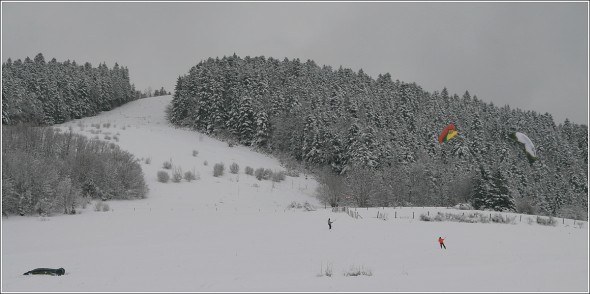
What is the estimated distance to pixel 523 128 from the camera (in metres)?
89.5

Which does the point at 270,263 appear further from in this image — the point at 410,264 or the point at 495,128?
the point at 495,128

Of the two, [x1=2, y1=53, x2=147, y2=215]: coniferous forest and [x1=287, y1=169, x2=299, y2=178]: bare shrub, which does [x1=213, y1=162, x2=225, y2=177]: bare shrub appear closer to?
[x1=2, y1=53, x2=147, y2=215]: coniferous forest

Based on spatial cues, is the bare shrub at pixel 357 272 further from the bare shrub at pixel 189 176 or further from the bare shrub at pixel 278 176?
the bare shrub at pixel 278 176

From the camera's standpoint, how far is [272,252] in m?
15.3

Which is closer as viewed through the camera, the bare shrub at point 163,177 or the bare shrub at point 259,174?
the bare shrub at point 163,177

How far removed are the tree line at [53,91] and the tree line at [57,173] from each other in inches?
1106

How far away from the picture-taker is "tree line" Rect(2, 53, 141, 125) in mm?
56906

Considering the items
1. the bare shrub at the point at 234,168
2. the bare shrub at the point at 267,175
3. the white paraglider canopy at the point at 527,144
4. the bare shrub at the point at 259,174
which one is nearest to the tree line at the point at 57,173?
the bare shrub at the point at 234,168

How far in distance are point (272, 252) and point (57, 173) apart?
1690cm

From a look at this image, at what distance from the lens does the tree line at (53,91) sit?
187 ft

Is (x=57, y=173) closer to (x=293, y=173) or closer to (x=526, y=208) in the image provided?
(x=293, y=173)

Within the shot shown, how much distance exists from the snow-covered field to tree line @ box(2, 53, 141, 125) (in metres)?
41.0

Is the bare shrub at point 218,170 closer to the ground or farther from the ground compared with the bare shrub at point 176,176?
farther from the ground

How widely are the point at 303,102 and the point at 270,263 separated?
5214 cm
